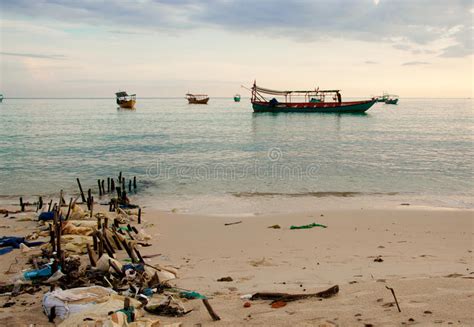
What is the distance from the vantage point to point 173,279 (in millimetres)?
6441

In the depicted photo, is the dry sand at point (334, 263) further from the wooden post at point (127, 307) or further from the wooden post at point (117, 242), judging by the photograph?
the wooden post at point (117, 242)

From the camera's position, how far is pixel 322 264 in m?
7.30

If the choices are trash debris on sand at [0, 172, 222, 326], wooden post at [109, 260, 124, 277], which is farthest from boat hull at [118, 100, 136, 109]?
wooden post at [109, 260, 124, 277]

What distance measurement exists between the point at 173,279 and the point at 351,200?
9686 millimetres

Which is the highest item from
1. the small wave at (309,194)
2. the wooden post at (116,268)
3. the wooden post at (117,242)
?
the wooden post at (116,268)

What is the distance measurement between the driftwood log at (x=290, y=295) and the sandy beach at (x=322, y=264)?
9 centimetres

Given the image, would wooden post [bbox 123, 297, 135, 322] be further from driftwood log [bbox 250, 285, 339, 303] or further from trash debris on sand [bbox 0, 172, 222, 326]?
driftwood log [bbox 250, 285, 339, 303]

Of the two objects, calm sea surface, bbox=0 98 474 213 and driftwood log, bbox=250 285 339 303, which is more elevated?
driftwood log, bbox=250 285 339 303

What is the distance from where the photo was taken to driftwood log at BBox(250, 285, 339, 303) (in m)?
5.34

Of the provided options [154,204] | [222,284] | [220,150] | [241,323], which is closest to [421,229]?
[222,284]

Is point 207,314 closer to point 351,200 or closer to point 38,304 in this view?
point 38,304

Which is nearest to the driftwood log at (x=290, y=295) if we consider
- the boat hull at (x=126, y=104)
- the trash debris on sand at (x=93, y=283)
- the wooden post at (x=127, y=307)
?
the trash debris on sand at (x=93, y=283)

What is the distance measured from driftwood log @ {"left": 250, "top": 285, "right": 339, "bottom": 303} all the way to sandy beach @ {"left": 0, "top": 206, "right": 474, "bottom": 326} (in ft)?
0.30

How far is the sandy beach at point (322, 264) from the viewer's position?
15.9 feet
